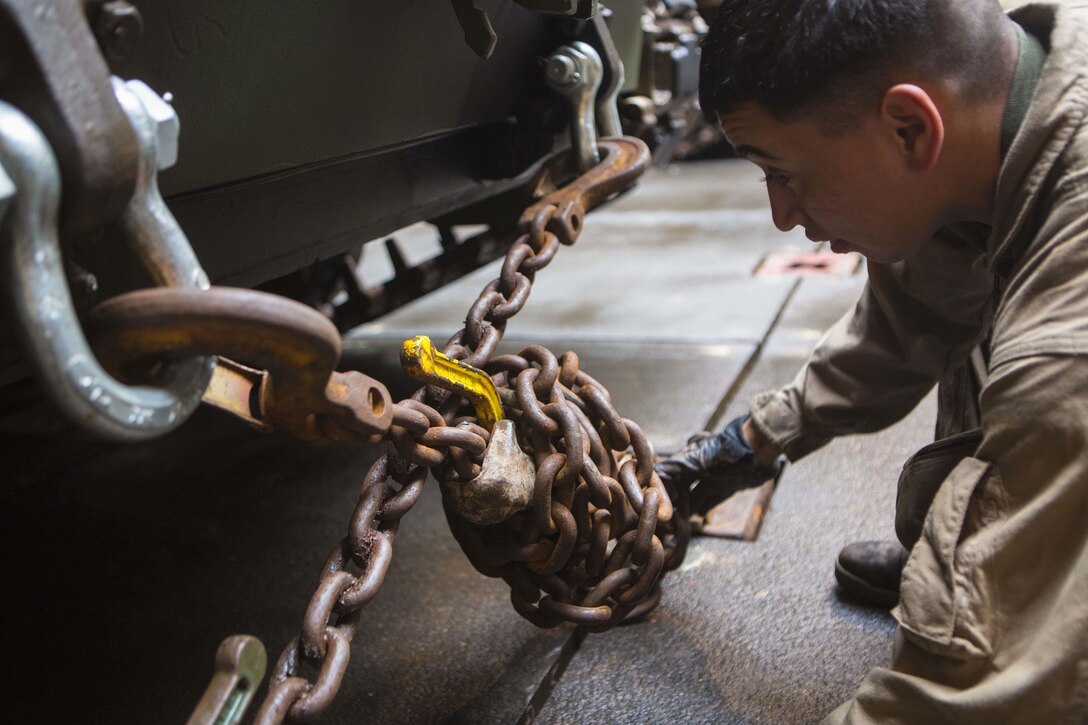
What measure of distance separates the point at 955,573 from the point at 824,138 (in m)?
0.48

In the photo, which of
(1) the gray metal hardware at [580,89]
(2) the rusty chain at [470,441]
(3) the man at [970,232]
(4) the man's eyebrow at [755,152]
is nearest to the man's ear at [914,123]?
(3) the man at [970,232]

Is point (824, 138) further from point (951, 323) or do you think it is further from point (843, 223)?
point (951, 323)

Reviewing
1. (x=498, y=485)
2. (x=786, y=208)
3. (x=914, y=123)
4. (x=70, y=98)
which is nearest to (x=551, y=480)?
(x=498, y=485)

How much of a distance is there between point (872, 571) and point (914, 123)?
2.32 ft

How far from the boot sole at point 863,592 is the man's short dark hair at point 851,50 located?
28.6 inches

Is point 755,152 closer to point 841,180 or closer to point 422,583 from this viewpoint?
point 841,180

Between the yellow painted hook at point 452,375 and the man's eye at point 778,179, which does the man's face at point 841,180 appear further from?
the yellow painted hook at point 452,375

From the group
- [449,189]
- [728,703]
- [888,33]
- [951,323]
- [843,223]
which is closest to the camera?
[888,33]

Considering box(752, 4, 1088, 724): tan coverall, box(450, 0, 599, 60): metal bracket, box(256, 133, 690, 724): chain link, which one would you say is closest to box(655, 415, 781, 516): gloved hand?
box(256, 133, 690, 724): chain link

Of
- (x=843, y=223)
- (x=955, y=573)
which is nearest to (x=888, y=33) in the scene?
(x=843, y=223)

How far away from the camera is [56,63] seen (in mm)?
770

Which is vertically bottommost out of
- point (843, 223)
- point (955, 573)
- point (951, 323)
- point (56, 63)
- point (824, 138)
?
point (951, 323)

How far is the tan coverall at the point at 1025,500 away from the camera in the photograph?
0.94 metres

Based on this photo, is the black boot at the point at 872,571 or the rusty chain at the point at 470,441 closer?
the rusty chain at the point at 470,441
